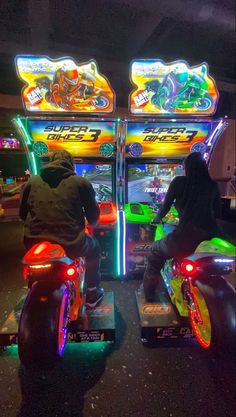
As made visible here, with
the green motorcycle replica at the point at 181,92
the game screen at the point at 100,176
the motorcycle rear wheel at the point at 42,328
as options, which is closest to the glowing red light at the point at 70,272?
the motorcycle rear wheel at the point at 42,328

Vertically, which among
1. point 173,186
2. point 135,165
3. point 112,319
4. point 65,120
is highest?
point 65,120

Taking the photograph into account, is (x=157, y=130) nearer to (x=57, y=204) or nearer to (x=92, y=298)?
(x=57, y=204)

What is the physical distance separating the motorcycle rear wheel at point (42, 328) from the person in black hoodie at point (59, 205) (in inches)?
18.4

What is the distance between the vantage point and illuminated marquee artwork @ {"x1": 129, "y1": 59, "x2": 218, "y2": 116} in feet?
11.2

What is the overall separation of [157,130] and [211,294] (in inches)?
97.8

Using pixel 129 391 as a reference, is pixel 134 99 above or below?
above

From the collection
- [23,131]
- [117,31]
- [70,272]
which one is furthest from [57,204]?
[117,31]

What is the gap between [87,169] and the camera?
152 inches

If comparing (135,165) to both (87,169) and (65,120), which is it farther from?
(65,120)

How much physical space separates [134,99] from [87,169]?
123 cm

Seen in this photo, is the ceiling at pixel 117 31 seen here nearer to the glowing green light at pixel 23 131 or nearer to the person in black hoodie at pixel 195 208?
the glowing green light at pixel 23 131

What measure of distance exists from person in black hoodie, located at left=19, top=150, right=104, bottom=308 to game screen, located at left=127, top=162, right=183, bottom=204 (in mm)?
1549

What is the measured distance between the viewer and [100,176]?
12.8 ft

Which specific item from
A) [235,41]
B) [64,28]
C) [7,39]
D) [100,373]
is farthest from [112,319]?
[235,41]
